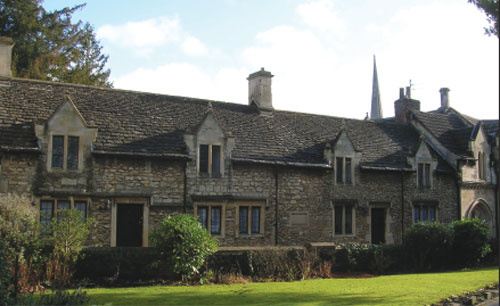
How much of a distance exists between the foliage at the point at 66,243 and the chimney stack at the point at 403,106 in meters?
23.1

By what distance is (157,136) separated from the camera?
70.2ft

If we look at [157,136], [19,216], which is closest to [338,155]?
[157,136]

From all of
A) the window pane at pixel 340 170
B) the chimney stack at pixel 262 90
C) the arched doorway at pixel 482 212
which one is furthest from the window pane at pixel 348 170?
the arched doorway at pixel 482 212

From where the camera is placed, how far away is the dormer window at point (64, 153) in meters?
18.9

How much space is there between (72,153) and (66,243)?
4.79 m

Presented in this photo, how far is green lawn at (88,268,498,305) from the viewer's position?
42.3ft

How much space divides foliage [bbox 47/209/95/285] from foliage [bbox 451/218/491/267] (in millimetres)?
15396

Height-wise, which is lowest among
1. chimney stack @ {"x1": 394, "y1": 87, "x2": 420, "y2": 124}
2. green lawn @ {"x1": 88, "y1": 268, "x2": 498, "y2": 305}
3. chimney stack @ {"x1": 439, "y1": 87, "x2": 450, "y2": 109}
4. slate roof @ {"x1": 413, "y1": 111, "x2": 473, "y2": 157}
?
green lawn @ {"x1": 88, "y1": 268, "x2": 498, "y2": 305}

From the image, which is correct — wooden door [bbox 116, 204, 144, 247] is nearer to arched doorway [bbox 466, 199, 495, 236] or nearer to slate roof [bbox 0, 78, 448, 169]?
slate roof [bbox 0, 78, 448, 169]

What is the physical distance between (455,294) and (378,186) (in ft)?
38.2

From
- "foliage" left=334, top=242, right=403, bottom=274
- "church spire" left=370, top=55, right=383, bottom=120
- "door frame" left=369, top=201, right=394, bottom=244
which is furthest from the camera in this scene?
"church spire" left=370, top=55, right=383, bottom=120

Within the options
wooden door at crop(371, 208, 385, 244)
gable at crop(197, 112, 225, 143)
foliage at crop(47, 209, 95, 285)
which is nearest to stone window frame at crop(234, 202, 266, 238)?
gable at crop(197, 112, 225, 143)

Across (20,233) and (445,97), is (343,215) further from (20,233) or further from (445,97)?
(445,97)

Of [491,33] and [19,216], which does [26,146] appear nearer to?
[19,216]
